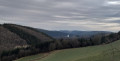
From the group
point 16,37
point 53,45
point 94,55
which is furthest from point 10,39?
point 94,55

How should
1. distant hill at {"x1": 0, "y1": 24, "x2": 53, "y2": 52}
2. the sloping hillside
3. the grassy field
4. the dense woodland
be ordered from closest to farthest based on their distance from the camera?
1. the grassy field
2. the dense woodland
3. the sloping hillside
4. distant hill at {"x1": 0, "y1": 24, "x2": 53, "y2": 52}

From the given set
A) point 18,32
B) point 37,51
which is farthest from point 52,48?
point 18,32

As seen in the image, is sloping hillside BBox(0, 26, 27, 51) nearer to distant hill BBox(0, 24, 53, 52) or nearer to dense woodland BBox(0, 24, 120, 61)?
distant hill BBox(0, 24, 53, 52)

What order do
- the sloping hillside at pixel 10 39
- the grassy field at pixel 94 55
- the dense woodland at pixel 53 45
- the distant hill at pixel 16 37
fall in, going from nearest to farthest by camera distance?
the grassy field at pixel 94 55
the dense woodland at pixel 53 45
the sloping hillside at pixel 10 39
the distant hill at pixel 16 37

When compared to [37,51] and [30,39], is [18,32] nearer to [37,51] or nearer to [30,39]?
[30,39]

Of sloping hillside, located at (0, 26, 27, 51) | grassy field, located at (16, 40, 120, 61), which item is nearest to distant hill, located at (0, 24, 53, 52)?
sloping hillside, located at (0, 26, 27, 51)

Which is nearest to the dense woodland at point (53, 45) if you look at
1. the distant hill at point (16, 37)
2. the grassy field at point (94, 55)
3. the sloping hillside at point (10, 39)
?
the grassy field at point (94, 55)

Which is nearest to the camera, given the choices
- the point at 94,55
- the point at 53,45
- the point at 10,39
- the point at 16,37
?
the point at 94,55

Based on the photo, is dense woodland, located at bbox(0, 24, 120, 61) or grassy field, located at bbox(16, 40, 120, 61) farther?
dense woodland, located at bbox(0, 24, 120, 61)

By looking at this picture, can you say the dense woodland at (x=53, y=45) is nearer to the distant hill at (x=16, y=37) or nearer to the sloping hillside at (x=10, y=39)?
the sloping hillside at (x=10, y=39)

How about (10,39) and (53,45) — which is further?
(10,39)

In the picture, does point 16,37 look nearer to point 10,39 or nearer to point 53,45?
point 10,39
